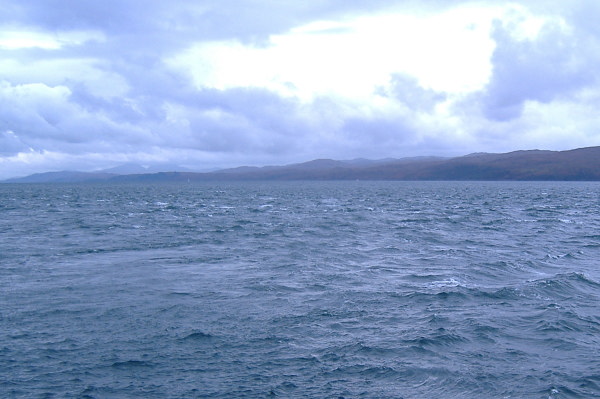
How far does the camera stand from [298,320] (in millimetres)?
21094

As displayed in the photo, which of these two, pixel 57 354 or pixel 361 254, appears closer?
pixel 57 354

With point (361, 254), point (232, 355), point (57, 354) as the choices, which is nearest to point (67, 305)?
point (57, 354)

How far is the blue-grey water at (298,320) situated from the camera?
51.9 ft

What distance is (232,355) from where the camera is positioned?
57.6ft

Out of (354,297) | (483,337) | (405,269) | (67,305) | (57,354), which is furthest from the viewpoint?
(405,269)

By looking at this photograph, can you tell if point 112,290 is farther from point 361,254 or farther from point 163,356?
point 361,254

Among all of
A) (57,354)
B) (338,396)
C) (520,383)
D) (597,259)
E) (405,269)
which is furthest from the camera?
(597,259)

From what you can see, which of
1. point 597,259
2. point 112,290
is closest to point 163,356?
point 112,290

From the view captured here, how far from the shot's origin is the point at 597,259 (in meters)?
35.4

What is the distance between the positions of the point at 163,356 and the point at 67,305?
732 cm

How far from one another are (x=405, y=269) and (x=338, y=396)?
17358mm

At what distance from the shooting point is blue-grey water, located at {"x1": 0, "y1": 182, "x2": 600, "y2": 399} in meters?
15.8

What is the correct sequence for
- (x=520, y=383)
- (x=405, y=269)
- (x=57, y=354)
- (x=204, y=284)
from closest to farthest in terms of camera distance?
(x=520, y=383) < (x=57, y=354) < (x=204, y=284) < (x=405, y=269)

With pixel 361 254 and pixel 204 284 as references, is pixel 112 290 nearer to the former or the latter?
pixel 204 284
